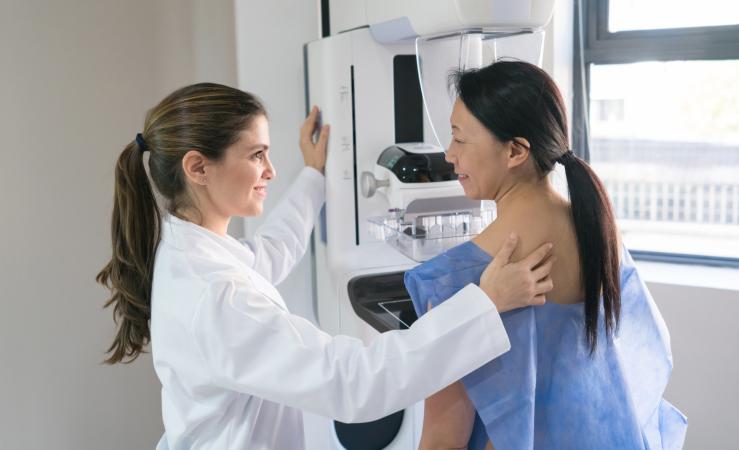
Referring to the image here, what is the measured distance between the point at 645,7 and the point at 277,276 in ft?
5.11

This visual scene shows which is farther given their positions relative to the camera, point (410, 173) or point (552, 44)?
point (552, 44)

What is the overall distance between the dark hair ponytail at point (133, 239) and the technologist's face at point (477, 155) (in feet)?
1.89

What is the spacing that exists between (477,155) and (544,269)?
23 centimetres

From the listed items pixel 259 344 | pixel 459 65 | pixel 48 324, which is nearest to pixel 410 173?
pixel 459 65

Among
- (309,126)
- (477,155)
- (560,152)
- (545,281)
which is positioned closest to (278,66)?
(309,126)

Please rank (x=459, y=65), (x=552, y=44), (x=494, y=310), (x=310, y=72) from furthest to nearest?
(x=552, y=44)
(x=310, y=72)
(x=459, y=65)
(x=494, y=310)

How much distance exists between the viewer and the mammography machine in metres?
1.57

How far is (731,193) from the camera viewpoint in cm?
249

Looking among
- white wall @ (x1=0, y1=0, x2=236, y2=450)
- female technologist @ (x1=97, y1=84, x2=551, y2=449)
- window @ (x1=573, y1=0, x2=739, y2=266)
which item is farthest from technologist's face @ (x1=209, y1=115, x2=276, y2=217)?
window @ (x1=573, y1=0, x2=739, y2=266)

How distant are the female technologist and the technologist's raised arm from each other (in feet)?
1.04

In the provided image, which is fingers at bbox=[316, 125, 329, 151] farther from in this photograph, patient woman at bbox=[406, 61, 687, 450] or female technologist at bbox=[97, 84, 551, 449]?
patient woman at bbox=[406, 61, 687, 450]

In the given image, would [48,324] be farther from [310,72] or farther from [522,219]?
[522,219]

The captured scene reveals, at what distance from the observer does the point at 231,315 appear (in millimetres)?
1198

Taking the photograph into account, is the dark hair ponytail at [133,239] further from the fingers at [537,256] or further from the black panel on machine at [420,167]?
the fingers at [537,256]
